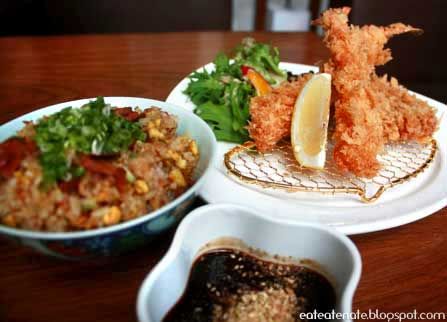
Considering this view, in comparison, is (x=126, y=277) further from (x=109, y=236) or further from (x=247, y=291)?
(x=247, y=291)

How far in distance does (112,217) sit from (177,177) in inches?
8.8

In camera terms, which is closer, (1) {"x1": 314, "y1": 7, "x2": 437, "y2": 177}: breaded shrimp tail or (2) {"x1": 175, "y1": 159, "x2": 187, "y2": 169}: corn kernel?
(2) {"x1": 175, "y1": 159, "x2": 187, "y2": 169}: corn kernel

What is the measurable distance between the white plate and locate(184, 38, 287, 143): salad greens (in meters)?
0.31

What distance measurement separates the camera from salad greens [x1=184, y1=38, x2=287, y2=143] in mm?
1728

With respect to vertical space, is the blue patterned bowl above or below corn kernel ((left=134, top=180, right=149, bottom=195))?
below

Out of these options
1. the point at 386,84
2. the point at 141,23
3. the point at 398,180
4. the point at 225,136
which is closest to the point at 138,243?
the point at 225,136

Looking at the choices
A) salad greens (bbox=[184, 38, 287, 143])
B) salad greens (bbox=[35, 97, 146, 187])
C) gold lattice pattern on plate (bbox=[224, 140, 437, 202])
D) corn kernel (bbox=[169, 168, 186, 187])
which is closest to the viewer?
salad greens (bbox=[35, 97, 146, 187])

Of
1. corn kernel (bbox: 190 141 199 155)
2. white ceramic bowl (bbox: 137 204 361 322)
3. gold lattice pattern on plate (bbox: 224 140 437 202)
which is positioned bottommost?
gold lattice pattern on plate (bbox: 224 140 437 202)

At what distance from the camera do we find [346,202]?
133 cm

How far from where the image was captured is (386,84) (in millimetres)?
1813

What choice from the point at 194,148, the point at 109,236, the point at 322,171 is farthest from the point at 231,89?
the point at 109,236

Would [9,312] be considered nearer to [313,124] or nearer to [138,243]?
[138,243]

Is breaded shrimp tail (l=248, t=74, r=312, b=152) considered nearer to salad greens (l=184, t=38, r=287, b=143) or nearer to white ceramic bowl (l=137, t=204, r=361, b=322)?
salad greens (l=184, t=38, r=287, b=143)

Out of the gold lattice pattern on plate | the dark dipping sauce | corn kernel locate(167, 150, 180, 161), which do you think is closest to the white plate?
the gold lattice pattern on plate
